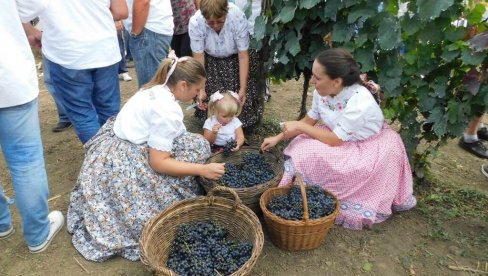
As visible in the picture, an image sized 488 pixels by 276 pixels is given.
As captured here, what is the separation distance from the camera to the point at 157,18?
146 inches

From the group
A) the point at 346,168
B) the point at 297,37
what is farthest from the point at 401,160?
the point at 297,37

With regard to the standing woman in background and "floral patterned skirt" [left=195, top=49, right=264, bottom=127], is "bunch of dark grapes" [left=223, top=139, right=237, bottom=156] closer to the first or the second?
the standing woman in background

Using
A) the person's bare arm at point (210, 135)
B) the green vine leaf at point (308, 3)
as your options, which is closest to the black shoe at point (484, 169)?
the green vine leaf at point (308, 3)

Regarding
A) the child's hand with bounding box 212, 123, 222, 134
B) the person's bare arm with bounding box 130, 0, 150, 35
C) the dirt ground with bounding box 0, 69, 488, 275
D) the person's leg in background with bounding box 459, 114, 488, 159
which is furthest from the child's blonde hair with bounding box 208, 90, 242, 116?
the person's leg in background with bounding box 459, 114, 488, 159

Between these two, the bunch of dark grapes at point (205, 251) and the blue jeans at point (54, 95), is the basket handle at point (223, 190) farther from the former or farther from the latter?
the blue jeans at point (54, 95)

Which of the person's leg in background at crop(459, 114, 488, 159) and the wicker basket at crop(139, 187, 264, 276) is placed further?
the person's leg in background at crop(459, 114, 488, 159)

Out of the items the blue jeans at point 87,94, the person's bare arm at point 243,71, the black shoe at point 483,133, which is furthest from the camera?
the black shoe at point 483,133

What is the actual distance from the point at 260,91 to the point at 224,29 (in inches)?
31.0

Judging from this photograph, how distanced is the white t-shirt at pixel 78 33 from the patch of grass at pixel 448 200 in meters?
2.78

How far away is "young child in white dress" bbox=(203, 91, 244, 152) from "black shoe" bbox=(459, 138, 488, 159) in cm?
238

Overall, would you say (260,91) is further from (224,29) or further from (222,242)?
(222,242)

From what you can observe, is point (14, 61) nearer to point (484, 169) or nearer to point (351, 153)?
point (351, 153)

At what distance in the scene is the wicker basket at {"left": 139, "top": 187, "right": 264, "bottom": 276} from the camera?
100 inches

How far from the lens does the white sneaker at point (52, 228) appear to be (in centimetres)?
292
